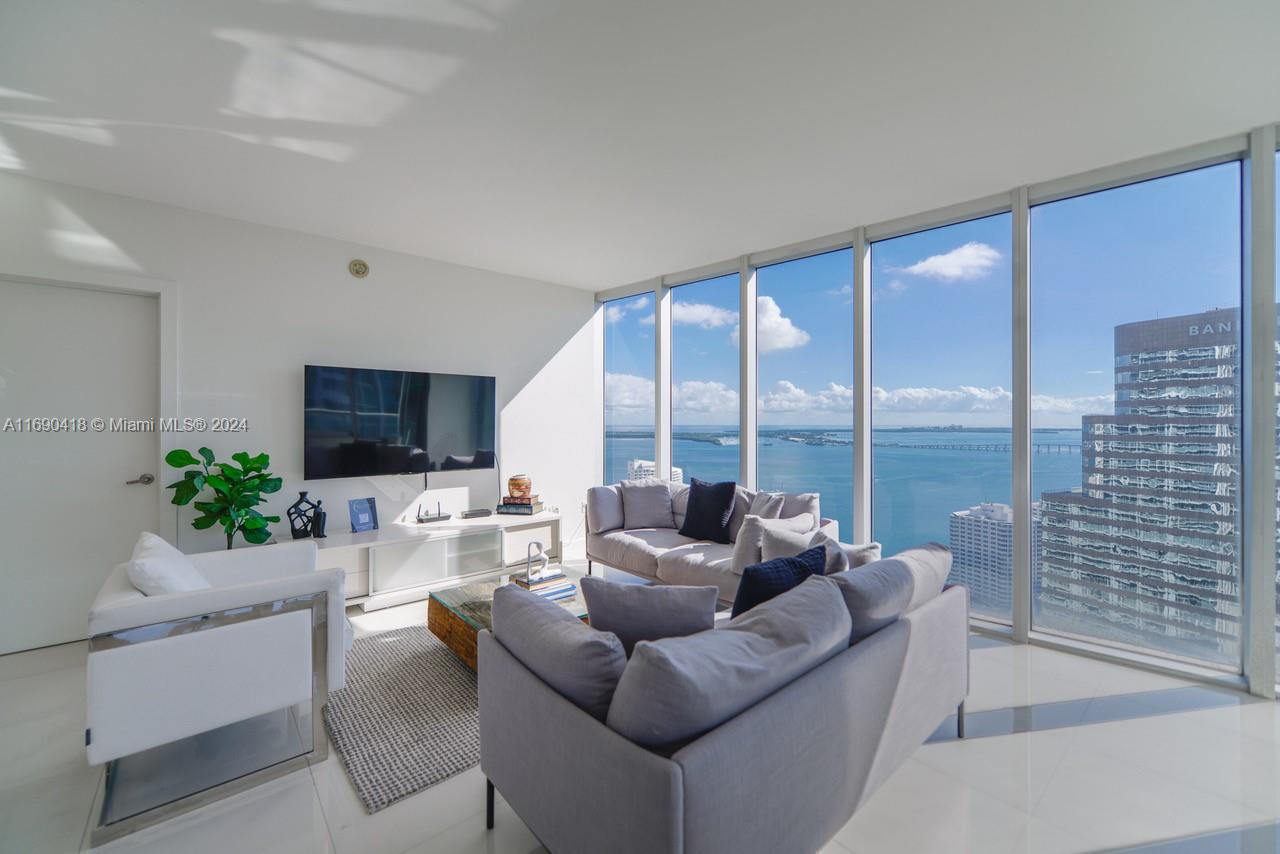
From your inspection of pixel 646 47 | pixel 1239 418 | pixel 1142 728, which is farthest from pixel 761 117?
pixel 1142 728

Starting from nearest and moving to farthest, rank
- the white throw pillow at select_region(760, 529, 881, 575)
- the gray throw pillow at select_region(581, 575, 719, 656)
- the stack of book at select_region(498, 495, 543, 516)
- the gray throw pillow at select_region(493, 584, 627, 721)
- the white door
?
1. the gray throw pillow at select_region(493, 584, 627, 721)
2. the gray throw pillow at select_region(581, 575, 719, 656)
3. the white throw pillow at select_region(760, 529, 881, 575)
4. the white door
5. the stack of book at select_region(498, 495, 543, 516)

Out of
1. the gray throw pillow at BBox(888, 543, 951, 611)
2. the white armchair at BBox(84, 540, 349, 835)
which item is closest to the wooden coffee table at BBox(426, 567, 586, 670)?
the white armchair at BBox(84, 540, 349, 835)

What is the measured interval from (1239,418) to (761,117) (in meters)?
2.91

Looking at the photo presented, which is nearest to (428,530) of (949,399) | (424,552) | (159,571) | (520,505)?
(424,552)

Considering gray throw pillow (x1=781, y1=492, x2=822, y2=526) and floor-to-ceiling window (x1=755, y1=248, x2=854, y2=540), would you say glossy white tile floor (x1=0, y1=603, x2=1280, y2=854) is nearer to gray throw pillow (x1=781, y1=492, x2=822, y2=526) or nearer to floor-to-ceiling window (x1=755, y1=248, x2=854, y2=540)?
gray throw pillow (x1=781, y1=492, x2=822, y2=526)

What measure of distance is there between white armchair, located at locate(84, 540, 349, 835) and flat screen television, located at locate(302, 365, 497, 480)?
1919mm

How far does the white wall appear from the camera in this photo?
3.25 metres

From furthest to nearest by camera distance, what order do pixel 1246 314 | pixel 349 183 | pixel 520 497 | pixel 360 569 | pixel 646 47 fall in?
pixel 520 497 → pixel 360 569 → pixel 349 183 → pixel 1246 314 → pixel 646 47

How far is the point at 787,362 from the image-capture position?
448 centimetres

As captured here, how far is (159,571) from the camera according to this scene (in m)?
2.05

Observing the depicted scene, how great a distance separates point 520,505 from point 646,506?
3.78 ft

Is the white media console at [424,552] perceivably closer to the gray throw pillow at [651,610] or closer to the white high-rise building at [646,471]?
the white high-rise building at [646,471]

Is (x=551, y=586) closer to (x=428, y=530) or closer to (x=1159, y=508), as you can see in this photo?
(x=428, y=530)

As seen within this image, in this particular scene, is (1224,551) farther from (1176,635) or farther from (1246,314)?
(1246,314)
